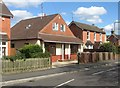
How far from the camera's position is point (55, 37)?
41.4m

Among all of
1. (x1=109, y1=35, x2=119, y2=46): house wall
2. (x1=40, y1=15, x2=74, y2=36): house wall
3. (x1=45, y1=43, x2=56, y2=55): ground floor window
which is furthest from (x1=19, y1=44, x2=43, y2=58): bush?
(x1=109, y1=35, x2=119, y2=46): house wall

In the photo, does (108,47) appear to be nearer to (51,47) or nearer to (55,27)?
(55,27)

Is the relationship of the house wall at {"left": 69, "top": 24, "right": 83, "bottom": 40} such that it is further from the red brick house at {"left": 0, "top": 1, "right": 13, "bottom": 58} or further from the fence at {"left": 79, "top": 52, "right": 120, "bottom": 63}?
the red brick house at {"left": 0, "top": 1, "right": 13, "bottom": 58}

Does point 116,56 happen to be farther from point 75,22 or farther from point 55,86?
point 55,86

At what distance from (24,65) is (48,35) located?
16.4m

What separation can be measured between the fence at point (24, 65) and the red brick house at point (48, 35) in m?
9.68

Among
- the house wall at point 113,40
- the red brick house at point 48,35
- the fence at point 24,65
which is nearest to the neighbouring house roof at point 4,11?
the red brick house at point 48,35

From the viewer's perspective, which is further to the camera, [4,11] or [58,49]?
[58,49]

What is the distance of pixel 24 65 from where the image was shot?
24.6 meters

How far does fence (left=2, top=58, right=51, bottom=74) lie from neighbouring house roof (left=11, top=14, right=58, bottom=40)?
1072 centimetres

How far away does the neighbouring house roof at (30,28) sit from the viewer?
40.1m

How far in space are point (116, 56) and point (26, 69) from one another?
101 feet

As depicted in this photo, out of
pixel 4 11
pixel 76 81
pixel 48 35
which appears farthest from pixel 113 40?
pixel 76 81

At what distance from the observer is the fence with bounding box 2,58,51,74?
22.6 metres
